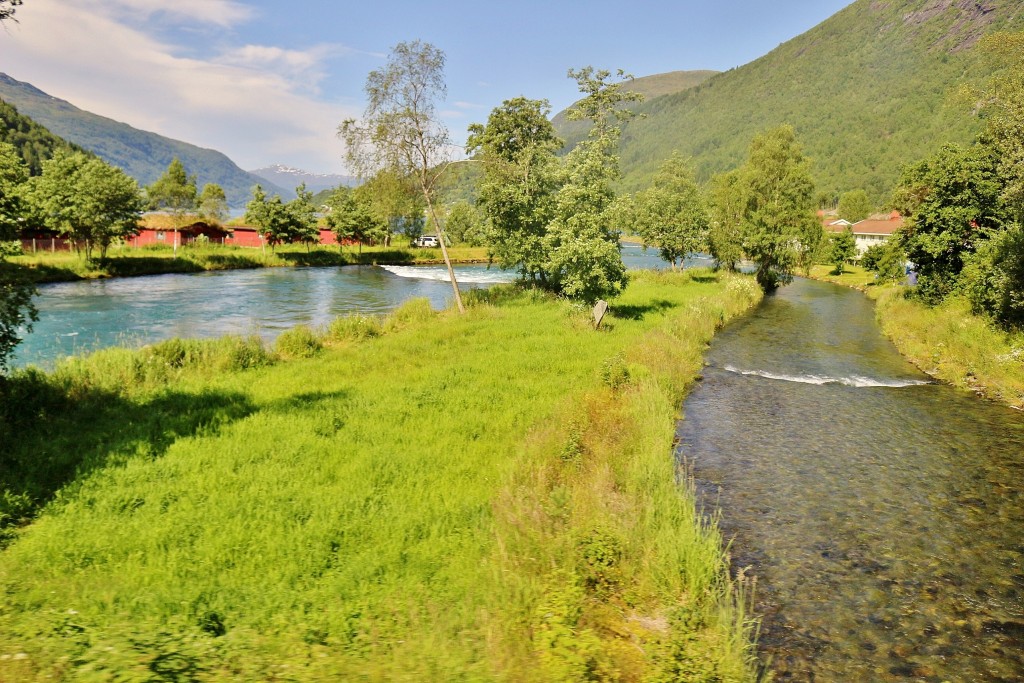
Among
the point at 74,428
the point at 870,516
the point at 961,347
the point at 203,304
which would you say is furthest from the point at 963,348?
the point at 203,304

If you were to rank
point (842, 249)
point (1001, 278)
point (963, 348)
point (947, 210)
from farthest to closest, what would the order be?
point (842, 249) < point (947, 210) < point (963, 348) < point (1001, 278)

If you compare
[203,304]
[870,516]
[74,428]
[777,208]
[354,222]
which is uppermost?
[354,222]

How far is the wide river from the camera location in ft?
90.6

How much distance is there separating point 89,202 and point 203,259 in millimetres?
16308

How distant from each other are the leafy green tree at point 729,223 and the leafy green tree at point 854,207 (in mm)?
115326

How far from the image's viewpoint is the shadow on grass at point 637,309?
32.5m

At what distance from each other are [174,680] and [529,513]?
535cm

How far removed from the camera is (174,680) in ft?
17.2

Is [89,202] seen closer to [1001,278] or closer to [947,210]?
[1001,278]

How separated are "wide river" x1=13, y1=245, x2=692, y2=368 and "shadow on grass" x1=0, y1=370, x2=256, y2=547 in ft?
15.3

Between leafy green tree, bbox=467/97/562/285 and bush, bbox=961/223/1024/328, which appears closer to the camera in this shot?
bush, bbox=961/223/1024/328

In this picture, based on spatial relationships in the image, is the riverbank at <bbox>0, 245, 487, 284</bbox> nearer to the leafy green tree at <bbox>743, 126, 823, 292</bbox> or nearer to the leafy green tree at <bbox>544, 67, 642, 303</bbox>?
the leafy green tree at <bbox>544, 67, 642, 303</bbox>

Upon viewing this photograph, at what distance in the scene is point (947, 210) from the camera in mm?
29656

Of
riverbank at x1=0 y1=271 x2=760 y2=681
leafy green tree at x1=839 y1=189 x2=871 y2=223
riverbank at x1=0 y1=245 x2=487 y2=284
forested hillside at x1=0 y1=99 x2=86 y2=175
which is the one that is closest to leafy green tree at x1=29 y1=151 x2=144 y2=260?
riverbank at x1=0 y1=245 x2=487 y2=284
